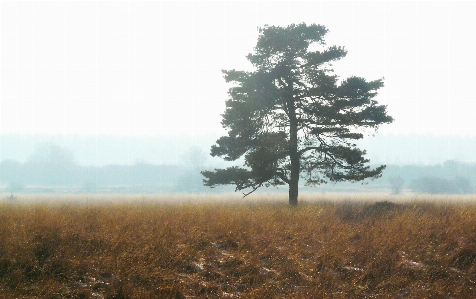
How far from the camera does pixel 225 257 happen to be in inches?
376

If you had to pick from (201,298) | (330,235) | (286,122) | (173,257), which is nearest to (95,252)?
(173,257)

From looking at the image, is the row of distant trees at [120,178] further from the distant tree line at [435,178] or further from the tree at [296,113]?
the tree at [296,113]

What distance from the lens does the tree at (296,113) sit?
19.0 meters

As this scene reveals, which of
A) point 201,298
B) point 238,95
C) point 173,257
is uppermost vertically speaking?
point 238,95

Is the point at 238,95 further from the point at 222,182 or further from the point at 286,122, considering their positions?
the point at 222,182

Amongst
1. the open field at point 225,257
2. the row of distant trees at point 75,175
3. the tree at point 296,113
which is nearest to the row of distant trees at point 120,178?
the row of distant trees at point 75,175

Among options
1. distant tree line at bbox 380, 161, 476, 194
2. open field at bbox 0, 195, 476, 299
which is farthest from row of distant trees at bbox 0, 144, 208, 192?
open field at bbox 0, 195, 476, 299

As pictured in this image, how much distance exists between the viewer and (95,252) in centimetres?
936

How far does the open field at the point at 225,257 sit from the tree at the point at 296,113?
6.89m

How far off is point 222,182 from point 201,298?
11774 millimetres

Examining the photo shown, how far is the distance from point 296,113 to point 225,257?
11439 mm

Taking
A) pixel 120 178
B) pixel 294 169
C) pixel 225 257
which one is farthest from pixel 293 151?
pixel 120 178

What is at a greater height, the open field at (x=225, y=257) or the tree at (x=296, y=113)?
the tree at (x=296, y=113)

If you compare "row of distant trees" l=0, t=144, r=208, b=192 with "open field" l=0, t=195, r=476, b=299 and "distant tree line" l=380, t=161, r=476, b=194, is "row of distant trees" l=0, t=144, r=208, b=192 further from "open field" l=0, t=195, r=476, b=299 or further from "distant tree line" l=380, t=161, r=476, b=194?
"open field" l=0, t=195, r=476, b=299
